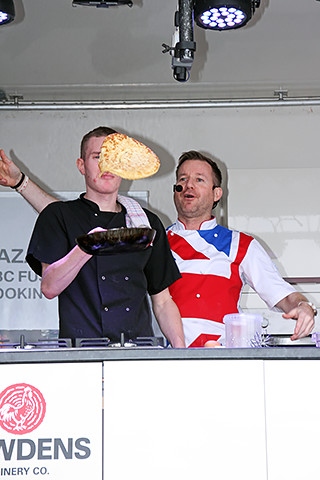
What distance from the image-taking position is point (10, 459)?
171 cm

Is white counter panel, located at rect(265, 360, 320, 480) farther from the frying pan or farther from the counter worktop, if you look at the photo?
the frying pan

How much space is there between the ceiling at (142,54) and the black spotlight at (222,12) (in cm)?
74

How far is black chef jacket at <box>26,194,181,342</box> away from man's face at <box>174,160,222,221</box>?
542 mm

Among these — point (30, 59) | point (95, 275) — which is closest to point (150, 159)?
point (95, 275)

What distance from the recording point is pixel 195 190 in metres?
2.99

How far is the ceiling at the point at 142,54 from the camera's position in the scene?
3346 mm

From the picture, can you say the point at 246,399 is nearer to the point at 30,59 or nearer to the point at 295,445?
the point at 295,445

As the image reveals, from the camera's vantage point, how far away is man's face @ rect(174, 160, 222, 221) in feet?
9.84

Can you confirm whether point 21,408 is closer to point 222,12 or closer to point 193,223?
point 222,12

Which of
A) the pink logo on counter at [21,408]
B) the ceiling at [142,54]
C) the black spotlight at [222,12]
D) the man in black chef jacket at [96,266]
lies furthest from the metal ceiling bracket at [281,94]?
the pink logo on counter at [21,408]

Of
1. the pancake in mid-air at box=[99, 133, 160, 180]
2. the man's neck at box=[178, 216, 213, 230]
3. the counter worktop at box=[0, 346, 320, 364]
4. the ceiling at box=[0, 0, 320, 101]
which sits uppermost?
the ceiling at box=[0, 0, 320, 101]

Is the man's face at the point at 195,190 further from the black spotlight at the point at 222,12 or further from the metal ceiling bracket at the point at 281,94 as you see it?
the metal ceiling bracket at the point at 281,94

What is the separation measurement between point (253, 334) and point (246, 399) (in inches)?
10.2

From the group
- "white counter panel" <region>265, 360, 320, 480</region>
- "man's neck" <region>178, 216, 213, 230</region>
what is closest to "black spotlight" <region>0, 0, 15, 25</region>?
"man's neck" <region>178, 216, 213, 230</region>
